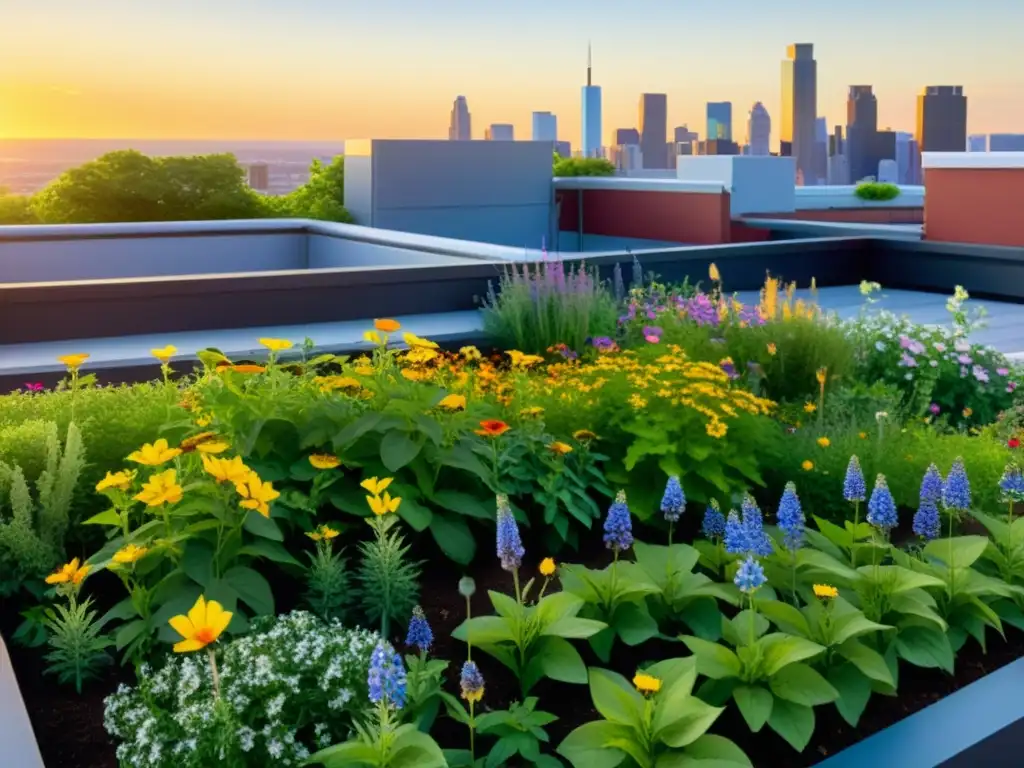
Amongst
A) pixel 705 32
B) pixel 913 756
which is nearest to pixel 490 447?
pixel 913 756

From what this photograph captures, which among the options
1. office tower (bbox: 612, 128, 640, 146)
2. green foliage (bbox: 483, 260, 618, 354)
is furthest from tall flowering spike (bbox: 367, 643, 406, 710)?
office tower (bbox: 612, 128, 640, 146)

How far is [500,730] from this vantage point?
2.35 meters

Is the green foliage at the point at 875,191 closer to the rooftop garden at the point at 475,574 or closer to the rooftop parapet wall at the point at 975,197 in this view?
the rooftop parapet wall at the point at 975,197

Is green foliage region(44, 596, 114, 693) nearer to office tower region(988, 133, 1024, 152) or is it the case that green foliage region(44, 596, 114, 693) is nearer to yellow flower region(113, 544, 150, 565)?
yellow flower region(113, 544, 150, 565)

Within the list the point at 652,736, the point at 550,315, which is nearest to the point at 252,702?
the point at 652,736

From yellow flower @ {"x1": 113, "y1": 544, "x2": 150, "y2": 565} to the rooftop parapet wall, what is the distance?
9.66 m

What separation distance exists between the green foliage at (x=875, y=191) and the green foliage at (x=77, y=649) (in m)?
18.6

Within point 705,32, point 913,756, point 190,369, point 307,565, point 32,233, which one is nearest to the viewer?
point 913,756

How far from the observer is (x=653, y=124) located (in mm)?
66062

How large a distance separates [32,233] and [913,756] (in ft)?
34.5

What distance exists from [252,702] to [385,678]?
1.40 feet

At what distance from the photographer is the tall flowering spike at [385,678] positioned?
1925mm

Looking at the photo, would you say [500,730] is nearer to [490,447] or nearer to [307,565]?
[307,565]

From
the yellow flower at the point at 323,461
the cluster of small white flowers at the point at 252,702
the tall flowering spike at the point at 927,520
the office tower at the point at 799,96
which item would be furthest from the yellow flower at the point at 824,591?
the office tower at the point at 799,96
